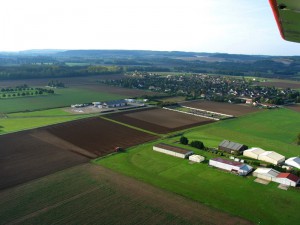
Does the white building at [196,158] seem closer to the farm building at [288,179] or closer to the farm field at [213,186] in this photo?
the farm field at [213,186]

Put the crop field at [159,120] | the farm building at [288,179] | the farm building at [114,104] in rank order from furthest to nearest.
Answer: the farm building at [114,104] → the crop field at [159,120] → the farm building at [288,179]

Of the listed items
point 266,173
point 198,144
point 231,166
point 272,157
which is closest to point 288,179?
point 266,173

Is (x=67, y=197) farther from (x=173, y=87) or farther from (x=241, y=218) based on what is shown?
(x=173, y=87)

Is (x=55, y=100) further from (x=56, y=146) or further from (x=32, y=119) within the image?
(x=56, y=146)

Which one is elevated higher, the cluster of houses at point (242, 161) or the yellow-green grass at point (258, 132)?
the cluster of houses at point (242, 161)

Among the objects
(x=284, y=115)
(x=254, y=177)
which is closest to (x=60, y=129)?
(x=254, y=177)

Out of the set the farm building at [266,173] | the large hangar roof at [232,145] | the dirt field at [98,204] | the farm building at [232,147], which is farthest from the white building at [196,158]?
the dirt field at [98,204]

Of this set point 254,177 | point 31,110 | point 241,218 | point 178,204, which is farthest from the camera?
point 31,110
